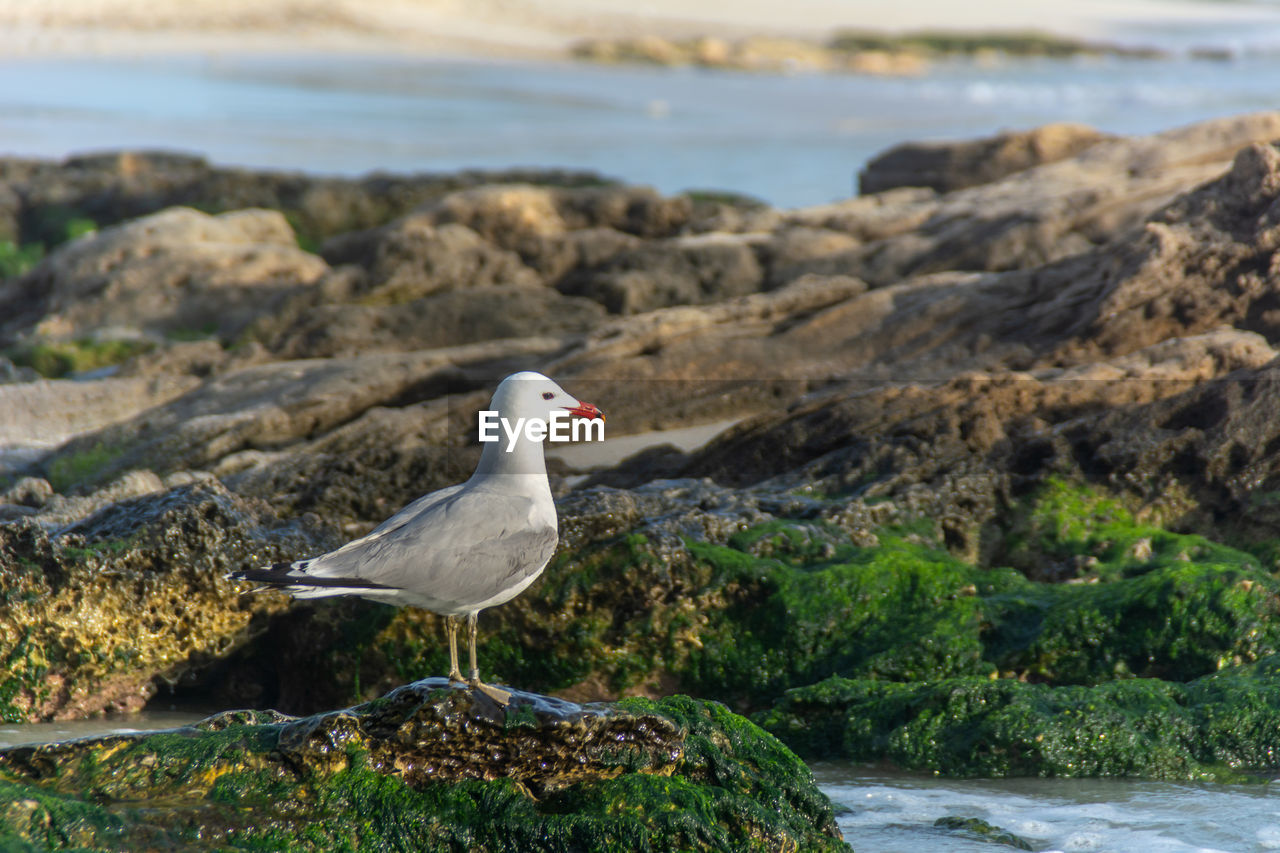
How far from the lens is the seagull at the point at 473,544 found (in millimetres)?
4074

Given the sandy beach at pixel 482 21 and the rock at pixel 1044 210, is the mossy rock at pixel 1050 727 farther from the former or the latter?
the sandy beach at pixel 482 21

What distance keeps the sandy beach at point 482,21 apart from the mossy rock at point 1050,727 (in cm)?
5429

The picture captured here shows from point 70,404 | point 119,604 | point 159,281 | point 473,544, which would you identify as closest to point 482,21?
point 159,281

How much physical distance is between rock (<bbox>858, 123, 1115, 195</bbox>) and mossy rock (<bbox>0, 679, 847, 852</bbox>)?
47.4ft

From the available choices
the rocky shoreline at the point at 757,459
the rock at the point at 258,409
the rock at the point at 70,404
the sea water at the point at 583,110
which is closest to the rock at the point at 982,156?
the rocky shoreline at the point at 757,459

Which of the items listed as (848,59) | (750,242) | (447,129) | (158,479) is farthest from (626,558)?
(848,59)

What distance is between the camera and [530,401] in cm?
430

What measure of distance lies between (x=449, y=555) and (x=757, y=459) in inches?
204

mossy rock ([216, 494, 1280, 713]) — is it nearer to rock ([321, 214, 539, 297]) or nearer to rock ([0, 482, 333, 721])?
rock ([0, 482, 333, 721])

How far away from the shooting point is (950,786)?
582 centimetres

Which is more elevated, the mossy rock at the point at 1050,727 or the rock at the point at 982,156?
the rock at the point at 982,156

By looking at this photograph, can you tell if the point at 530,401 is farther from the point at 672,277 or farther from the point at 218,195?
the point at 218,195

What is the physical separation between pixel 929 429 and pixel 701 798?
4.91 meters

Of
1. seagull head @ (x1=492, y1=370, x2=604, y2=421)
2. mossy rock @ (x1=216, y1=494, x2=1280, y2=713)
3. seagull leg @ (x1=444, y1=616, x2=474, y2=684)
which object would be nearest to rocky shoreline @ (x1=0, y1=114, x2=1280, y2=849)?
mossy rock @ (x1=216, y1=494, x2=1280, y2=713)
